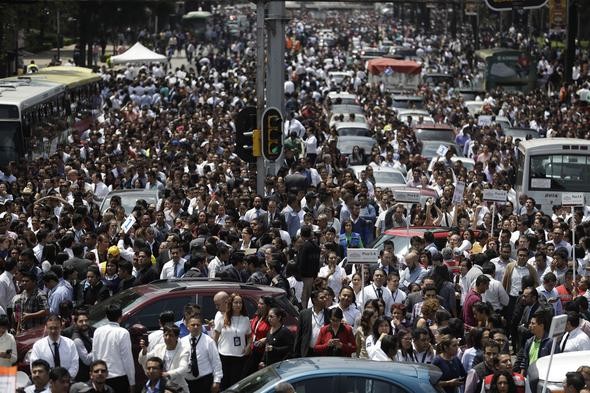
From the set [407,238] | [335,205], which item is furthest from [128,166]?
[407,238]

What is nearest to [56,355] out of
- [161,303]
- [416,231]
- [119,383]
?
[119,383]

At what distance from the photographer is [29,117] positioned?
32.2m

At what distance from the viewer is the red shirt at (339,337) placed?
13.8m

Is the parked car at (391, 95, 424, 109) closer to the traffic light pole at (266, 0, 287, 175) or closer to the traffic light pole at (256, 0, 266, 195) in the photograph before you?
the traffic light pole at (266, 0, 287, 175)

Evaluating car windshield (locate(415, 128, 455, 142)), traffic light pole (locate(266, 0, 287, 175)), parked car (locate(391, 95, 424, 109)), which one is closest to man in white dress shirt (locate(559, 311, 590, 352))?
traffic light pole (locate(266, 0, 287, 175))

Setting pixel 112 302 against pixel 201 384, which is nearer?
pixel 201 384

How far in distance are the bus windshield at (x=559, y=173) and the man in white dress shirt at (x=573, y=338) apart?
13.2 meters

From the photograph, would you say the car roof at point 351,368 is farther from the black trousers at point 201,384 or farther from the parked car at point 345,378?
the black trousers at point 201,384

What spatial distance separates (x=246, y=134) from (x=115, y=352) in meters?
9.28

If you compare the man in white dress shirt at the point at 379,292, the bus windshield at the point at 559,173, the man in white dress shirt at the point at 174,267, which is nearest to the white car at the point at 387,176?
the bus windshield at the point at 559,173

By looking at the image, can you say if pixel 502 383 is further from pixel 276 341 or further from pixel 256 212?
pixel 256 212

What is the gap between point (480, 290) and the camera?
1609cm

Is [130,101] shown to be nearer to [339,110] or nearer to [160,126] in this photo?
[339,110]

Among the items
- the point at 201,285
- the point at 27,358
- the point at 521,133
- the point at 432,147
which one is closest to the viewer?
the point at 27,358
